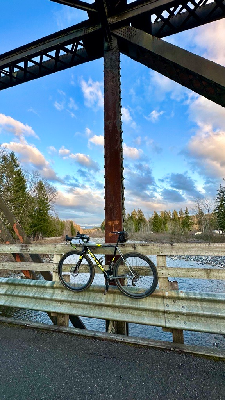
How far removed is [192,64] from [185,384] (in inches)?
177

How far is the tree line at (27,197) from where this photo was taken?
32938mm

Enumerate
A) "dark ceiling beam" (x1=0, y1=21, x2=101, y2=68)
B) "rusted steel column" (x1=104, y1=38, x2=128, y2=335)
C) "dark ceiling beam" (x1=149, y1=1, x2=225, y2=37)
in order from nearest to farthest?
"rusted steel column" (x1=104, y1=38, x2=128, y2=335) → "dark ceiling beam" (x1=149, y1=1, x2=225, y2=37) → "dark ceiling beam" (x1=0, y1=21, x2=101, y2=68)

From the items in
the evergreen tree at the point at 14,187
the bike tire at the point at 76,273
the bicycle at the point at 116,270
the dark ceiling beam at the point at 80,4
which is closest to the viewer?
the bicycle at the point at 116,270

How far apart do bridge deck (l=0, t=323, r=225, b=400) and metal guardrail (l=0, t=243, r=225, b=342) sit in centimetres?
38

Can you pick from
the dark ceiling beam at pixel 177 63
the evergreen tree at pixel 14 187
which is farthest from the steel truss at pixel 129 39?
the evergreen tree at pixel 14 187

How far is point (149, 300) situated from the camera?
3.29m

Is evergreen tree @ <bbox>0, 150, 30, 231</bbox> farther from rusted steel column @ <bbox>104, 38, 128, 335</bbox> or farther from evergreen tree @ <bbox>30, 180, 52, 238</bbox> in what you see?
rusted steel column @ <bbox>104, 38, 128, 335</bbox>

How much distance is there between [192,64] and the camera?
3.75 meters

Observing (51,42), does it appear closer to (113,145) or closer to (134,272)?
(113,145)

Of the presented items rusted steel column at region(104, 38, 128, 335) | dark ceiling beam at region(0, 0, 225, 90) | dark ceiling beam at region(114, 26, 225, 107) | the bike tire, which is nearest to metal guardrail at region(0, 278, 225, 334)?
the bike tire

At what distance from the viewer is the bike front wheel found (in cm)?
358

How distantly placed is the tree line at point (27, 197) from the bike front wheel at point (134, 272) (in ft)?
95.2

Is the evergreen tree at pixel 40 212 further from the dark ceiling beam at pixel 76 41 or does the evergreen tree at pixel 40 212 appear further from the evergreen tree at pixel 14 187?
the dark ceiling beam at pixel 76 41

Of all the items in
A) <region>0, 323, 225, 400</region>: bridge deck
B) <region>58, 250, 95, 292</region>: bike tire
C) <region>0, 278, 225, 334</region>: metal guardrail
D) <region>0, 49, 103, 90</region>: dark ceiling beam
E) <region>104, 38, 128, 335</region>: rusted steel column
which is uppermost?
<region>0, 49, 103, 90</region>: dark ceiling beam
